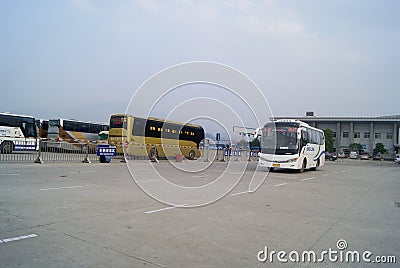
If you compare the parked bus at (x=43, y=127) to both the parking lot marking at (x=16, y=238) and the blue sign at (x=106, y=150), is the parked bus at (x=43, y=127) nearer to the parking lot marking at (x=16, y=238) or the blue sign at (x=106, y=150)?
the blue sign at (x=106, y=150)

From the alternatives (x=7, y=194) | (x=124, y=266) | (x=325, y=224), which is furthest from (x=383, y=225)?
(x=7, y=194)

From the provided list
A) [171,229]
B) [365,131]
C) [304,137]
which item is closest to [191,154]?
[304,137]

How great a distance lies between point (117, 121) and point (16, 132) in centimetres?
771

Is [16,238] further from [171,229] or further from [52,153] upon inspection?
[52,153]

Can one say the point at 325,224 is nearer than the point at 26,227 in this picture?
No

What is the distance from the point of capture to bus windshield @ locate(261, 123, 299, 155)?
18.3m

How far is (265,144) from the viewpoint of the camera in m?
19.2

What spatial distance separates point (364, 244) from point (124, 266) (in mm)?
3656

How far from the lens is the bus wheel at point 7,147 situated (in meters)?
22.2

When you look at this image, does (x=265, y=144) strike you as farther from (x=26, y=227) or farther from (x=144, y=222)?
(x=26, y=227)

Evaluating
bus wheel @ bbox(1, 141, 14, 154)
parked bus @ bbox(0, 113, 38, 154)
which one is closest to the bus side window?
parked bus @ bbox(0, 113, 38, 154)

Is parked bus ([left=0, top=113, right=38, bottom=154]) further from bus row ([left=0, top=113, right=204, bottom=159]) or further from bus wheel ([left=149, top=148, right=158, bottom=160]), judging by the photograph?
bus wheel ([left=149, top=148, right=158, bottom=160])
